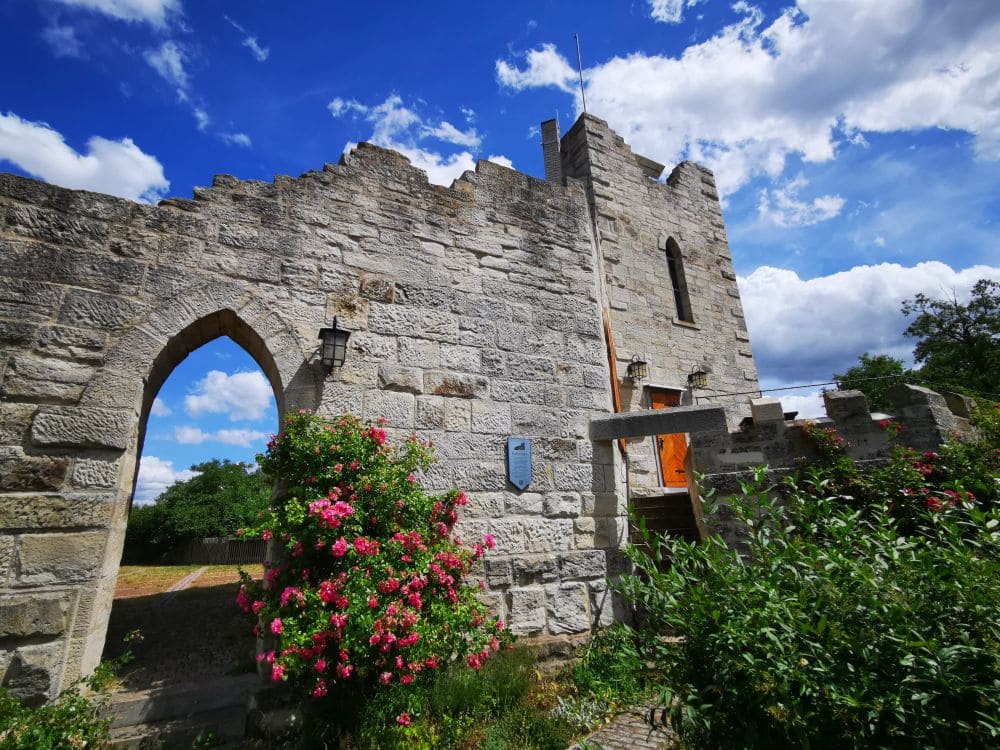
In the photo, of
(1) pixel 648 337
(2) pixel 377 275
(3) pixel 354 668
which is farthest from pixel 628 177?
(3) pixel 354 668

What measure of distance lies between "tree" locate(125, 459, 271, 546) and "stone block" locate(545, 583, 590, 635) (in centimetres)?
1585

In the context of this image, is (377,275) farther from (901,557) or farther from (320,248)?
(901,557)

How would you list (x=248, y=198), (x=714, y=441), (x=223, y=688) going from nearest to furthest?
(x=223, y=688), (x=248, y=198), (x=714, y=441)

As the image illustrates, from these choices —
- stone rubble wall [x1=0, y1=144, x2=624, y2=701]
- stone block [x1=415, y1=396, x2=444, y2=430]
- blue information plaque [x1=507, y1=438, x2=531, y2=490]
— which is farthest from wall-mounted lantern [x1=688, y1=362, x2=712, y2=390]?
stone block [x1=415, y1=396, x2=444, y2=430]

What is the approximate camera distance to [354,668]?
277 cm

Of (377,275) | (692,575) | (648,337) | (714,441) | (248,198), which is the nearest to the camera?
(692,575)

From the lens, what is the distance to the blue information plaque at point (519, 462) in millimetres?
4188

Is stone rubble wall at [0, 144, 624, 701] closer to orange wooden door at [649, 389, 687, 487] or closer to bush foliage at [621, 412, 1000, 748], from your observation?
bush foliage at [621, 412, 1000, 748]

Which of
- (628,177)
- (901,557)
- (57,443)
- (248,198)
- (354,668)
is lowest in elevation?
(354,668)

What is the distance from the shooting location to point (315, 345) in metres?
3.81

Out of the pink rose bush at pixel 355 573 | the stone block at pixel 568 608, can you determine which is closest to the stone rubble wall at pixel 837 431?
the stone block at pixel 568 608

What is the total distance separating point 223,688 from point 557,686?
2503 millimetres

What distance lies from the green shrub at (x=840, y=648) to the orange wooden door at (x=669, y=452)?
586 centimetres

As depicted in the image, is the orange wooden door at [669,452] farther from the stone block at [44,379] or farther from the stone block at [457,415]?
the stone block at [44,379]
